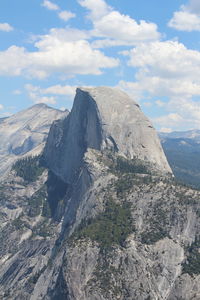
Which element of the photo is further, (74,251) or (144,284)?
(74,251)

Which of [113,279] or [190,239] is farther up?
[190,239]

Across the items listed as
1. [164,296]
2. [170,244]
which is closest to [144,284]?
[164,296]

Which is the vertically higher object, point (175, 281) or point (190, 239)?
point (190, 239)

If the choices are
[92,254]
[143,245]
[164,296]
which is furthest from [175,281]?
[92,254]

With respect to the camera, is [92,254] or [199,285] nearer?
[199,285]

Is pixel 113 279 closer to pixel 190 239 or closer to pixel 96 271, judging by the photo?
pixel 96 271

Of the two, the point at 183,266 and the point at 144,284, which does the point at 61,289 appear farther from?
the point at 183,266
